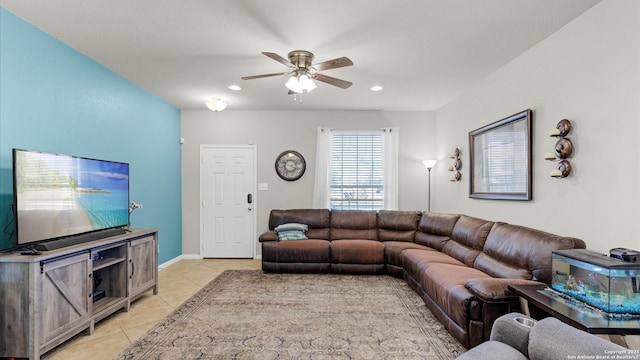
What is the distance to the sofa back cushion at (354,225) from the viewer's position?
16.3 feet

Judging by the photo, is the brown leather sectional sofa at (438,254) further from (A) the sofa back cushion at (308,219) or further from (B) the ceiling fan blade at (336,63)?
(B) the ceiling fan blade at (336,63)

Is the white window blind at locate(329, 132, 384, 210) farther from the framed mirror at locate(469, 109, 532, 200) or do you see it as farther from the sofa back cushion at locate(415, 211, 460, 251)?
the framed mirror at locate(469, 109, 532, 200)

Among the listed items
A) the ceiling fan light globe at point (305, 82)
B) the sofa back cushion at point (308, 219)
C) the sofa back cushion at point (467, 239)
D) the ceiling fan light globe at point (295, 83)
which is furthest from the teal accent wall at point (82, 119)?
the sofa back cushion at point (467, 239)

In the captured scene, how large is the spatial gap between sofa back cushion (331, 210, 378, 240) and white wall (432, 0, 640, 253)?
84.2 inches

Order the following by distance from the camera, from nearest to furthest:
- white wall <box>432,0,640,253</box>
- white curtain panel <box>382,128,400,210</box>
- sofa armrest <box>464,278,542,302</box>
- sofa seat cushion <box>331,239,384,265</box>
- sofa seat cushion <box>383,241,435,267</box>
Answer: white wall <box>432,0,640,253</box>, sofa armrest <box>464,278,542,302</box>, sofa seat cushion <box>383,241,435,267</box>, sofa seat cushion <box>331,239,384,265</box>, white curtain panel <box>382,128,400,210</box>

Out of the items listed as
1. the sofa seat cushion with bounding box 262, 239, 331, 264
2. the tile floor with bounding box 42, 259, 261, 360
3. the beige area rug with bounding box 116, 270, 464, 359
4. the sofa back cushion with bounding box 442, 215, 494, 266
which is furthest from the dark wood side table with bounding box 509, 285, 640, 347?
the tile floor with bounding box 42, 259, 261, 360

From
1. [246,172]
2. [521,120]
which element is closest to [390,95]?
[521,120]

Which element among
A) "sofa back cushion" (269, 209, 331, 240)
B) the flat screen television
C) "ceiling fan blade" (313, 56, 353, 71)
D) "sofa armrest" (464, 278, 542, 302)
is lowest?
"sofa armrest" (464, 278, 542, 302)

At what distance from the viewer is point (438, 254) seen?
3785 mm

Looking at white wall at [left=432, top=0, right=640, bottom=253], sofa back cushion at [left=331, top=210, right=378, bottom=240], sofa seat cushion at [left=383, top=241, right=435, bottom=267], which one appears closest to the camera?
white wall at [left=432, top=0, right=640, bottom=253]

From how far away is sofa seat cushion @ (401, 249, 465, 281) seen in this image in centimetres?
340

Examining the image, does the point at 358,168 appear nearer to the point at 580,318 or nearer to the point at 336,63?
the point at 336,63

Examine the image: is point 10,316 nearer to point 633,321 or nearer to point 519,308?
point 519,308

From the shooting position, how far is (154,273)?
362 centimetres
